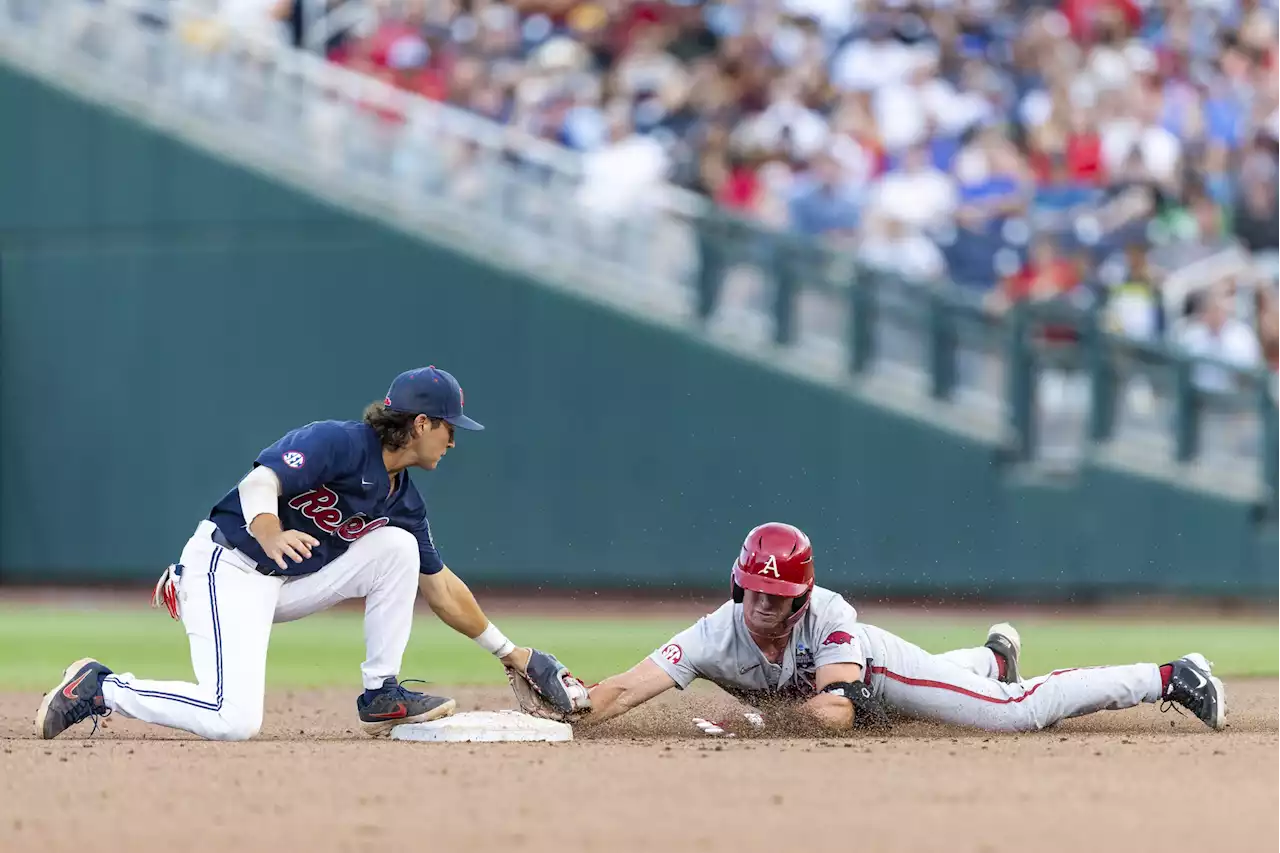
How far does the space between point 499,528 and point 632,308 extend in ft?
6.95

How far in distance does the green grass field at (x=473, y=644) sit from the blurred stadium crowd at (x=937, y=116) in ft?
7.23

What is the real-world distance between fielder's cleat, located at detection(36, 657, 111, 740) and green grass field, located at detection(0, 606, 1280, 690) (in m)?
3.00

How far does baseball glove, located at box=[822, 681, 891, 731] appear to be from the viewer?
Result: 645 cm

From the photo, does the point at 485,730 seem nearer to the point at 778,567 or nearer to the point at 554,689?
the point at 554,689

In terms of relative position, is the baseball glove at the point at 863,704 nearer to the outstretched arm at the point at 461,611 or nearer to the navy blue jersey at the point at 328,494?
the outstretched arm at the point at 461,611

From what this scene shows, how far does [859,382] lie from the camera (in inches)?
575

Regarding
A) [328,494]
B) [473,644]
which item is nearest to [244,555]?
[328,494]

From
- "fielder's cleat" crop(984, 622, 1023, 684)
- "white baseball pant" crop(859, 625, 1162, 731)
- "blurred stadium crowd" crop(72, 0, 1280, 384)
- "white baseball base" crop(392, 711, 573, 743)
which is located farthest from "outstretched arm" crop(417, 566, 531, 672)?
"blurred stadium crowd" crop(72, 0, 1280, 384)

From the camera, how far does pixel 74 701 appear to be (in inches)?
258

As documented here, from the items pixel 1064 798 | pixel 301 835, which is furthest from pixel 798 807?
pixel 301 835

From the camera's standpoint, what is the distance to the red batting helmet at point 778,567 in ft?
20.7

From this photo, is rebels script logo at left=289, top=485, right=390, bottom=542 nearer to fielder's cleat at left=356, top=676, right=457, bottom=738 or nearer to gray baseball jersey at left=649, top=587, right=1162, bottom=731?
fielder's cleat at left=356, top=676, right=457, bottom=738

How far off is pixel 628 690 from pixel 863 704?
0.83m

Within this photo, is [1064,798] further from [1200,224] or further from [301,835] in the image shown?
[1200,224]
